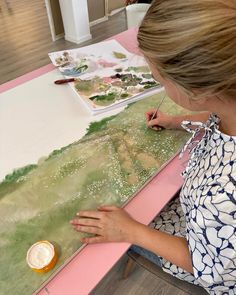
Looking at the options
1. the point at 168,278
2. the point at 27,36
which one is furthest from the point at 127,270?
the point at 27,36

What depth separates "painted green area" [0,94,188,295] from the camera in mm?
586

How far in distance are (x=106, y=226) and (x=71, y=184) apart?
14 cm

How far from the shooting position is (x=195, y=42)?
43 centimetres

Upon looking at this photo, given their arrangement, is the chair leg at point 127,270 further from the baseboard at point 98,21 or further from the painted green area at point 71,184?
the baseboard at point 98,21

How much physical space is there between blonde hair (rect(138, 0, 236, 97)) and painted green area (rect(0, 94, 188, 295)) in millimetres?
306

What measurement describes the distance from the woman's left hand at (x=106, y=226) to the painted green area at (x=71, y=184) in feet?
0.07

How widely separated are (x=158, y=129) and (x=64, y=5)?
2.43 meters

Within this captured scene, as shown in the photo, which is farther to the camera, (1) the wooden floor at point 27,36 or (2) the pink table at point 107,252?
(1) the wooden floor at point 27,36

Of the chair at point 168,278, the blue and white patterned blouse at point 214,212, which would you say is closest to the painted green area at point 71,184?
the blue and white patterned blouse at point 214,212

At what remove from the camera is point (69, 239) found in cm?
60

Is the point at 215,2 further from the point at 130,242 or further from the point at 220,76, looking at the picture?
the point at 130,242

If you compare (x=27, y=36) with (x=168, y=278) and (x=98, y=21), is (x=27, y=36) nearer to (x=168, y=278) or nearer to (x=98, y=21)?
(x=98, y=21)

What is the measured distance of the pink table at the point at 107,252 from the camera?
0.55 meters

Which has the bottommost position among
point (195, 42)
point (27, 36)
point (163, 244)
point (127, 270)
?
point (127, 270)
